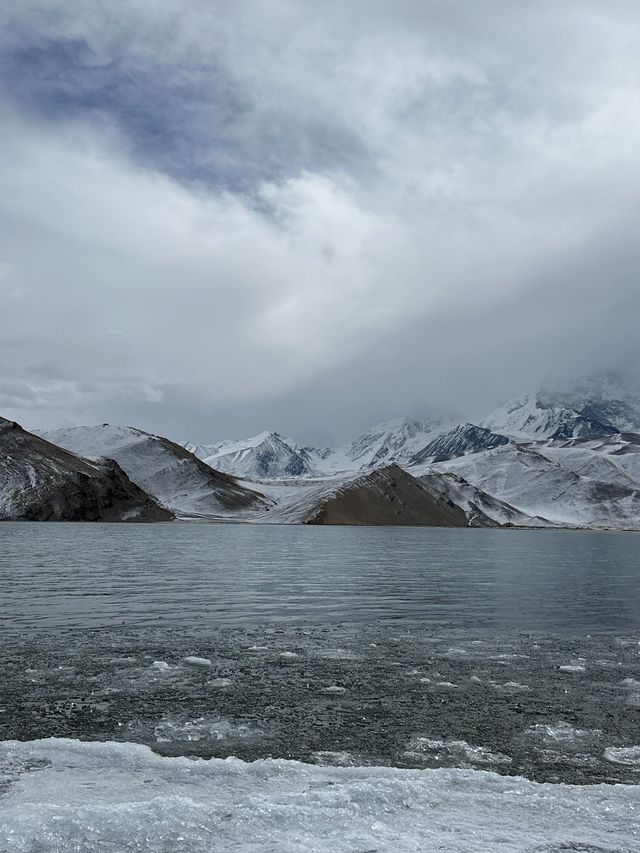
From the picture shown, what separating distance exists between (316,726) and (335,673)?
497 centimetres

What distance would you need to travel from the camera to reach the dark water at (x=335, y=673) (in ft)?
42.2

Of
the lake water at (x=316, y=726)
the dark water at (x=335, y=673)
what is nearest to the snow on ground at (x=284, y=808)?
the lake water at (x=316, y=726)

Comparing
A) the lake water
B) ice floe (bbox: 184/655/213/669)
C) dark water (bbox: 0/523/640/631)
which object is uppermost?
the lake water

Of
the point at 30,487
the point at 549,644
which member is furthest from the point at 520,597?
the point at 30,487

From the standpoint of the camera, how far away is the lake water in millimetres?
9164

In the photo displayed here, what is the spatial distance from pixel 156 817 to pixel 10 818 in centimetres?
191

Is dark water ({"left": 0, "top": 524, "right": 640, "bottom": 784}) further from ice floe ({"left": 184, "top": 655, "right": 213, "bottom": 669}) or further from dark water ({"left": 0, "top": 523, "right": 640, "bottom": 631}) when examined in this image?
dark water ({"left": 0, "top": 523, "right": 640, "bottom": 631})

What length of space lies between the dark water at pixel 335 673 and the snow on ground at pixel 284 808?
0.92 metres

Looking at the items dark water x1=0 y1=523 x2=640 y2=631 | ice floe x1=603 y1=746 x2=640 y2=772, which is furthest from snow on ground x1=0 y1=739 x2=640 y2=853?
dark water x1=0 y1=523 x2=640 y2=631

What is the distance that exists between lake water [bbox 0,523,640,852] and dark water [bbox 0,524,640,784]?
0.26 ft

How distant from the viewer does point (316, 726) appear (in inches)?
545

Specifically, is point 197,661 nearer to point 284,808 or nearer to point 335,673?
point 335,673

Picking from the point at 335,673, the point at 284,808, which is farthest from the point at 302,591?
the point at 284,808

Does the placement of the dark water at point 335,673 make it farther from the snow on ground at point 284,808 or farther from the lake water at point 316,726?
the snow on ground at point 284,808
